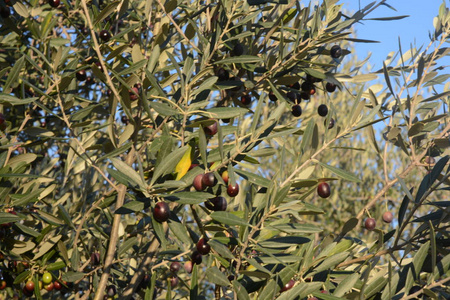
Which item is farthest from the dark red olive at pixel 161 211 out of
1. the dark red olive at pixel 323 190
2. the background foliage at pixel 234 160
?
the dark red olive at pixel 323 190

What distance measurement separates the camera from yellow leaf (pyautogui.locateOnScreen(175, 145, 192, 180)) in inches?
68.5

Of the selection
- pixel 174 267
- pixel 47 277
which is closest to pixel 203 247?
pixel 47 277

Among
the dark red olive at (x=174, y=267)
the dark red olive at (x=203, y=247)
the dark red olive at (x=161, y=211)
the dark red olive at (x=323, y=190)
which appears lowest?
the dark red olive at (x=174, y=267)

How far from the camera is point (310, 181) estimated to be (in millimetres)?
1755

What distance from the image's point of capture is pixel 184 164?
175 cm

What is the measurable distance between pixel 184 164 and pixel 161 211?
0.71ft

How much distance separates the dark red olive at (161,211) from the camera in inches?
62.7

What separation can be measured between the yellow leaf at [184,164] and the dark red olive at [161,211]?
0.16 metres

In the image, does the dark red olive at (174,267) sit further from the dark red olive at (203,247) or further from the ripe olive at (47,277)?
the dark red olive at (203,247)

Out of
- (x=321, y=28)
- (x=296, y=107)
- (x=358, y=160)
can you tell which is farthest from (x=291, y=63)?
(x=358, y=160)

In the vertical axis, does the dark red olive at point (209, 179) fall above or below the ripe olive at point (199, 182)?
above

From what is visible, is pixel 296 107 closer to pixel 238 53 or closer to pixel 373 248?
pixel 238 53

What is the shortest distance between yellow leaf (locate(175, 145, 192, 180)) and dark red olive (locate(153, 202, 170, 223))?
0.16m

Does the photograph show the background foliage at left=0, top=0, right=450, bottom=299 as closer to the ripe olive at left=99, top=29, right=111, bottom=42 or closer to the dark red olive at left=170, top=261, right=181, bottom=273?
the ripe olive at left=99, top=29, right=111, bottom=42
